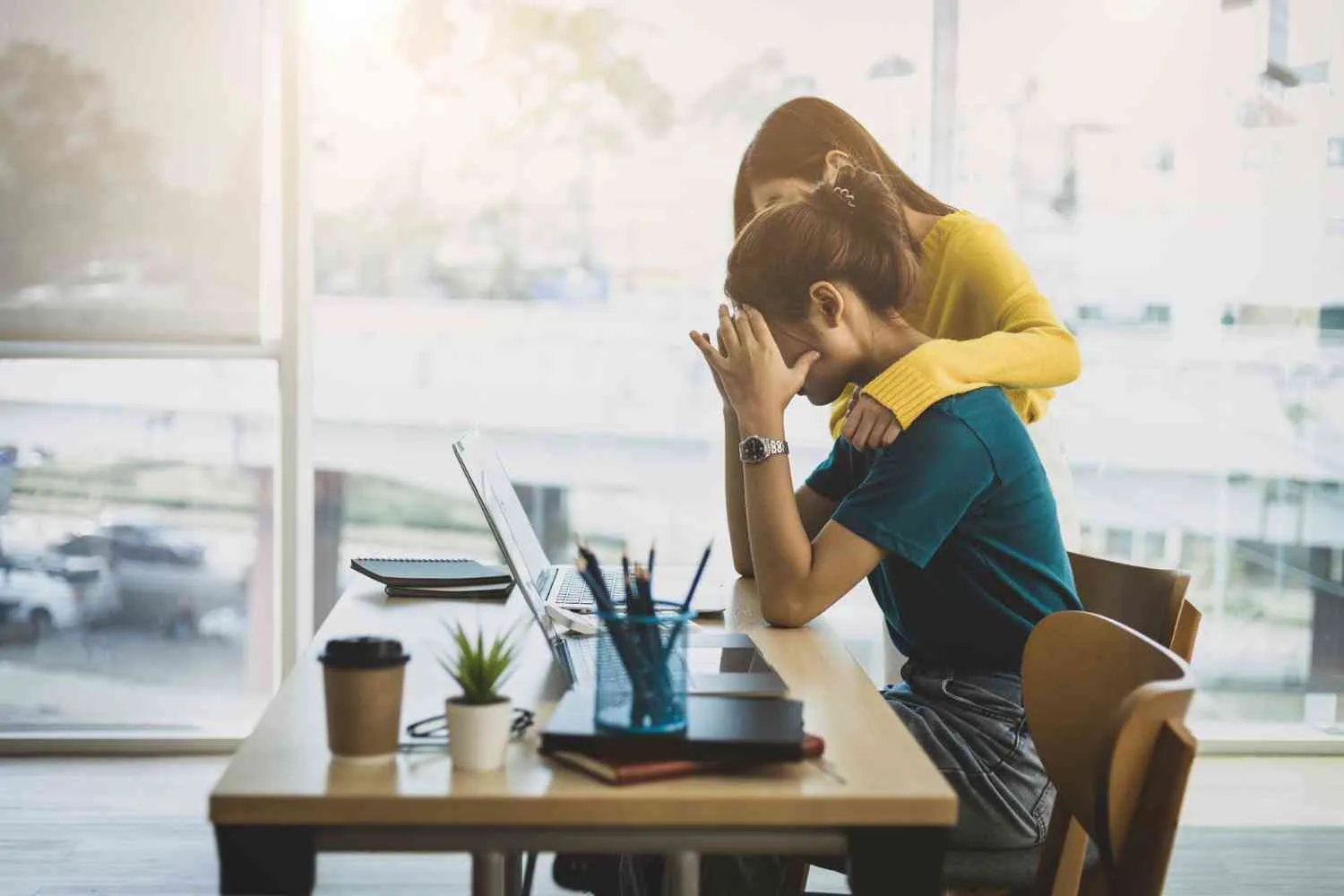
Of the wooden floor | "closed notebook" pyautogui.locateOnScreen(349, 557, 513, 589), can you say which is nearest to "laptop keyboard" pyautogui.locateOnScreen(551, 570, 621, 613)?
"closed notebook" pyautogui.locateOnScreen(349, 557, 513, 589)

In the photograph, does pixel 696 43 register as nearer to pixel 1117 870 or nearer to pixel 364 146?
pixel 364 146

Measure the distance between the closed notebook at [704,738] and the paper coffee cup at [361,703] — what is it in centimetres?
13

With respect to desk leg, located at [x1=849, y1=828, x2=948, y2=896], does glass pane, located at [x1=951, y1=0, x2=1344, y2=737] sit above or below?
above

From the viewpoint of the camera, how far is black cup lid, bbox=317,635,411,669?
1.18 metres

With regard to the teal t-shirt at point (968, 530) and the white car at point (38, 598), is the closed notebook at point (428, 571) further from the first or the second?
the white car at point (38, 598)

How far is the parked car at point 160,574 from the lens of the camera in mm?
3633

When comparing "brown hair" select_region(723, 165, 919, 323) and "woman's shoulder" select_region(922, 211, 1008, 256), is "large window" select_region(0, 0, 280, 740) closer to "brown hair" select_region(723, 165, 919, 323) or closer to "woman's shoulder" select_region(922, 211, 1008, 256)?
"woman's shoulder" select_region(922, 211, 1008, 256)

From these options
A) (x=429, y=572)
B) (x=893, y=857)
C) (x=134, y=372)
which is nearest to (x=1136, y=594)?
(x=893, y=857)

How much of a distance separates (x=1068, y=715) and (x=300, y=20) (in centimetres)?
274

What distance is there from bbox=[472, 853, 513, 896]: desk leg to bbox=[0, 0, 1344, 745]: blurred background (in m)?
1.97

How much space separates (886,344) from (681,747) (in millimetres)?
875

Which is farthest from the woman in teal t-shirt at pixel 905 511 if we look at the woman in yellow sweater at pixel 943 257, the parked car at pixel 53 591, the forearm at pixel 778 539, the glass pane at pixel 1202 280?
the parked car at pixel 53 591

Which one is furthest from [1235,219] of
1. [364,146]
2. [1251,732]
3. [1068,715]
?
[1068,715]

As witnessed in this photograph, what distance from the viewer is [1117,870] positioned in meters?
1.26
